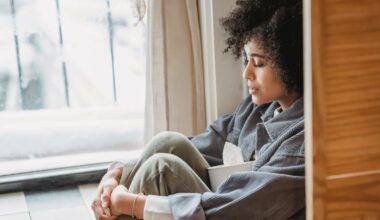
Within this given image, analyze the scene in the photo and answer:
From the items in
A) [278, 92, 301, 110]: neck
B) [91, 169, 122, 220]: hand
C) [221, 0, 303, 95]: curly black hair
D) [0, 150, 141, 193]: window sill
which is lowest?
[0, 150, 141, 193]: window sill

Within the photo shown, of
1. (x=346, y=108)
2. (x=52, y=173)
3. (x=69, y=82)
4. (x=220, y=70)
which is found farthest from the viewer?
(x=69, y=82)

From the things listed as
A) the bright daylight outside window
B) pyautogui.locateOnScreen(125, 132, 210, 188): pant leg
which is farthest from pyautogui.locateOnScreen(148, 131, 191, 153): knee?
the bright daylight outside window

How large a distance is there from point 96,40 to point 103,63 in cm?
14

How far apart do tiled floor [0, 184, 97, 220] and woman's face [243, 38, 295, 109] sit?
33.8 inches

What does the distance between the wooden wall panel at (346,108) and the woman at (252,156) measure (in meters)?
0.14

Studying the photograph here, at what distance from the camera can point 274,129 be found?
154 centimetres

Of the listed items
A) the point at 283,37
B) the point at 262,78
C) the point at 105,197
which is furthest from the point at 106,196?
the point at 283,37

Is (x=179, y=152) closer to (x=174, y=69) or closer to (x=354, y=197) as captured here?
(x=174, y=69)

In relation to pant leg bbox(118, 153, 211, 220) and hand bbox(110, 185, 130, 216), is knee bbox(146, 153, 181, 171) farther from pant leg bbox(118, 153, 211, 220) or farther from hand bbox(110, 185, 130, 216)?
hand bbox(110, 185, 130, 216)

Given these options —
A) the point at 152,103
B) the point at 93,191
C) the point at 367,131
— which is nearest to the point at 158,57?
the point at 152,103

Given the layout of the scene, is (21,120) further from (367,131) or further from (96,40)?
(367,131)

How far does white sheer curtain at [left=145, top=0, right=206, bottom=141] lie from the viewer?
7.09 ft

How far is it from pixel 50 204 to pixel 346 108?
55.5 inches

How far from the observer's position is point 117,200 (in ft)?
5.04
